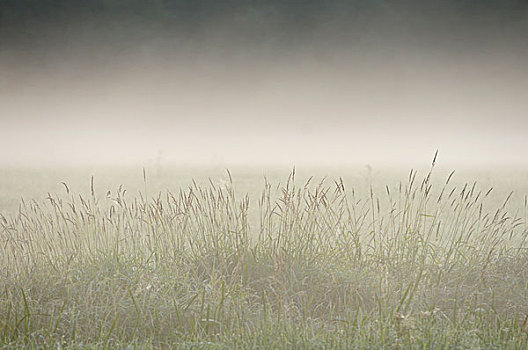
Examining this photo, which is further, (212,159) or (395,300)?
(212,159)

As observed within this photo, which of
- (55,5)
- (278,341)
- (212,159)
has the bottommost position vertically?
(278,341)

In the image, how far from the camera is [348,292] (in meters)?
3.29

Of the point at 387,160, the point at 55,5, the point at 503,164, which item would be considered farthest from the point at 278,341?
the point at 503,164

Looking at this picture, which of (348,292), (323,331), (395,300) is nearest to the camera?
(323,331)

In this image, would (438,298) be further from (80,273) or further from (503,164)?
(503,164)

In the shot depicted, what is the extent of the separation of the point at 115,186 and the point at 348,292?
18.8 ft

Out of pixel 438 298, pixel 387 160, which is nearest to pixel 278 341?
pixel 438 298

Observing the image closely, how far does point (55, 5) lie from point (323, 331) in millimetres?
5828

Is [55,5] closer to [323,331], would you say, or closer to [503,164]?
[323,331]

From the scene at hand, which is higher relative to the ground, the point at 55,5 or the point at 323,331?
the point at 55,5

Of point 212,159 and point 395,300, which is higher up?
point 212,159

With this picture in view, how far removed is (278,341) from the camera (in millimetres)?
2539

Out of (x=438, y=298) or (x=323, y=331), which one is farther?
(x=438, y=298)

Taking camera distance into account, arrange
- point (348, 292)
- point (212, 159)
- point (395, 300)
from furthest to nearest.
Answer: point (212, 159) < point (348, 292) < point (395, 300)
